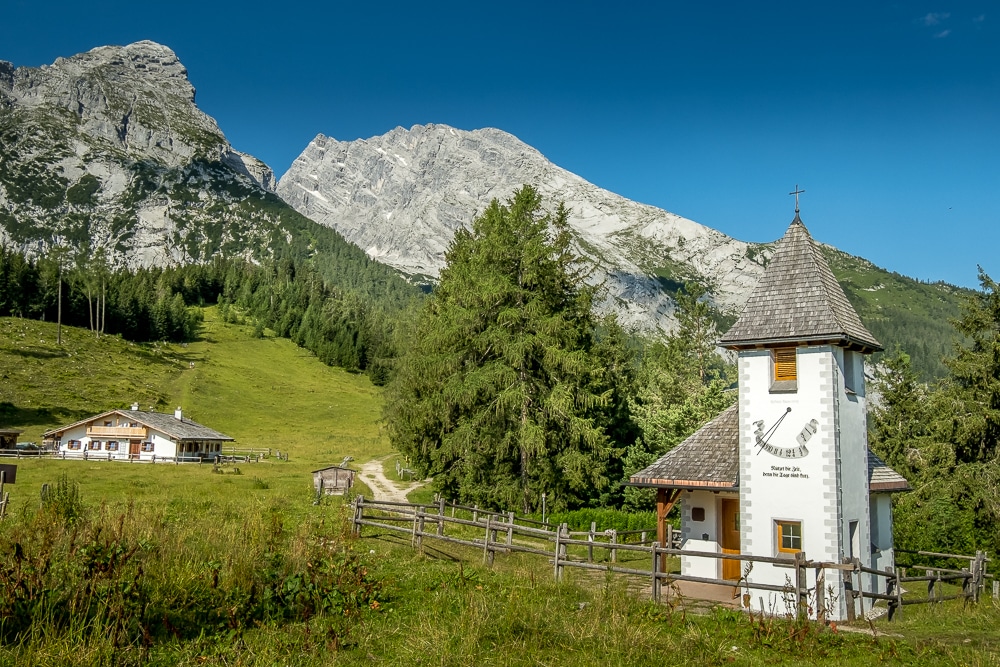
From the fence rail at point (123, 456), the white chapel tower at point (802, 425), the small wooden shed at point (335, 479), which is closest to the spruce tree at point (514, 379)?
the small wooden shed at point (335, 479)

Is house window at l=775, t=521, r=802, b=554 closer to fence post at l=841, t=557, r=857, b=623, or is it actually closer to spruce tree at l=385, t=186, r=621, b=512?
fence post at l=841, t=557, r=857, b=623

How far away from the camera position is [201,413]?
76.8 meters

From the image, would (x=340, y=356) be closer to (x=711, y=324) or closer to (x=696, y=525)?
(x=711, y=324)

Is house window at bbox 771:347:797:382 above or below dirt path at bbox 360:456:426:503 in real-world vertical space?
above

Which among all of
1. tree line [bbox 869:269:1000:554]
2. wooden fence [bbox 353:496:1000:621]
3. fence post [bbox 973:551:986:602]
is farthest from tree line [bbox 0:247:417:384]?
fence post [bbox 973:551:986:602]

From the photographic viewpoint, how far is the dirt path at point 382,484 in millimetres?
40594

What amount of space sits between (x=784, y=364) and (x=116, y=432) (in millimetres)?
56759

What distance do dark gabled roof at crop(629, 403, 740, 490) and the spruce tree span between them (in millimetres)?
8793

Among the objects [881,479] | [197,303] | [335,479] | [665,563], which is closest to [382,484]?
[335,479]

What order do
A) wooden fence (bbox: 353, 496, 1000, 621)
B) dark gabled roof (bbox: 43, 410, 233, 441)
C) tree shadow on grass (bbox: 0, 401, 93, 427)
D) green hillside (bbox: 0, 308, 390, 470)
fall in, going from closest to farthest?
wooden fence (bbox: 353, 496, 1000, 621) → dark gabled roof (bbox: 43, 410, 233, 441) → tree shadow on grass (bbox: 0, 401, 93, 427) → green hillside (bbox: 0, 308, 390, 470)

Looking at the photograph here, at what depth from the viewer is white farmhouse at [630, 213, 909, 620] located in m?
17.8

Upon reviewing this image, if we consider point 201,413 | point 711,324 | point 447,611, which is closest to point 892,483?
point 447,611

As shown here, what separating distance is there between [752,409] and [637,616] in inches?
380

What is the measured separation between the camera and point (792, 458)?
1827 cm
